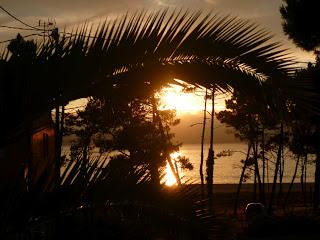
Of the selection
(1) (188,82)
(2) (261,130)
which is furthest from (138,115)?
(1) (188,82)

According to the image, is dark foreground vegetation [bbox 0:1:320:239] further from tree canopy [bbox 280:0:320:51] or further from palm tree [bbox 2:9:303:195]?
tree canopy [bbox 280:0:320:51]

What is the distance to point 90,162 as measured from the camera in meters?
3.20

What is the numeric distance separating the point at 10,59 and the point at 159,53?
3.46ft

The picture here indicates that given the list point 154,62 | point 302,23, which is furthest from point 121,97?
point 302,23

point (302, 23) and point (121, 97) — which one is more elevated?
point (302, 23)

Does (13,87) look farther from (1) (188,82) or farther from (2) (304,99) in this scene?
(2) (304,99)

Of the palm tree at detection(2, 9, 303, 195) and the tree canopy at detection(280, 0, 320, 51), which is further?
the tree canopy at detection(280, 0, 320, 51)

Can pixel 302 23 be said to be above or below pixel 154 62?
above

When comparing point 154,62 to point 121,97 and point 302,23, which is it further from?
point 302,23

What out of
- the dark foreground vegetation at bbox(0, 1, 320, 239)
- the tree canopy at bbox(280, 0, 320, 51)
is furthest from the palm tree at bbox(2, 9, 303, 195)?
the tree canopy at bbox(280, 0, 320, 51)

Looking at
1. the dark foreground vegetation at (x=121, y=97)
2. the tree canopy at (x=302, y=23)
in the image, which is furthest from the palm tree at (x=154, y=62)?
the tree canopy at (x=302, y=23)

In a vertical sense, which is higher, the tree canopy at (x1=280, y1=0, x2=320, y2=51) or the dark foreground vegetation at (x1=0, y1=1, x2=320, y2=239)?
the tree canopy at (x1=280, y1=0, x2=320, y2=51)

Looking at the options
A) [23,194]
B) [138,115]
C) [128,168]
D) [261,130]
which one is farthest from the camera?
[261,130]

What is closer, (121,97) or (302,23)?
(121,97)
